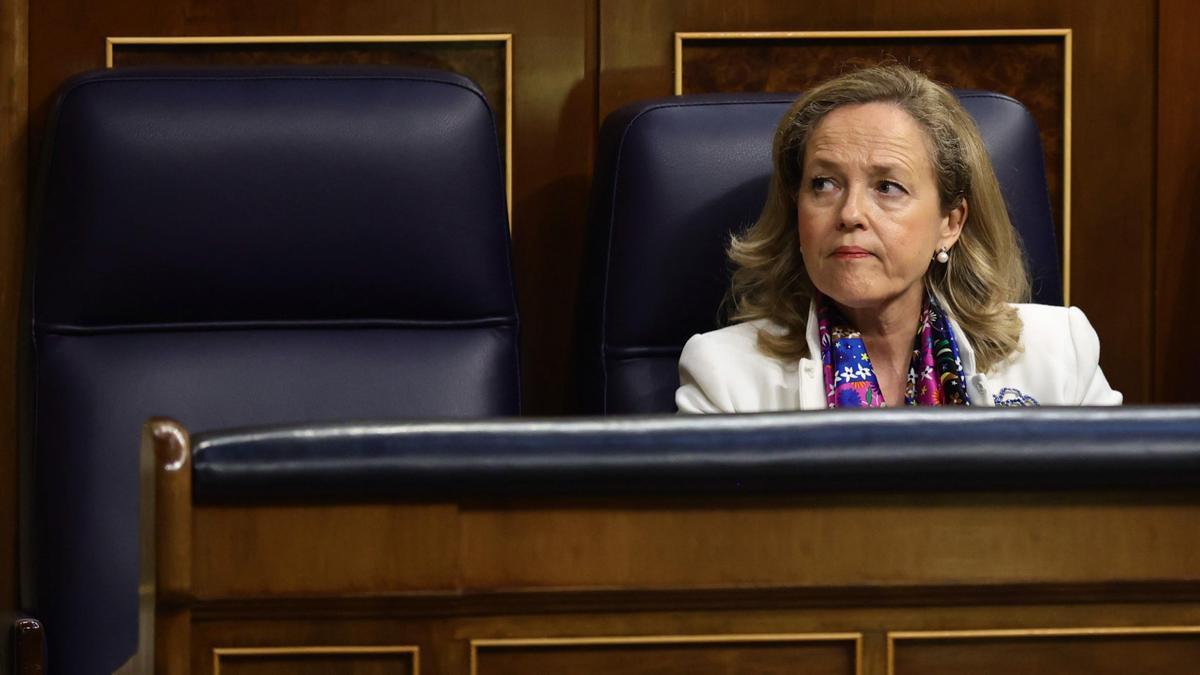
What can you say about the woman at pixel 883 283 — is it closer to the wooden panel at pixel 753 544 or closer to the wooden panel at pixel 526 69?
the wooden panel at pixel 526 69

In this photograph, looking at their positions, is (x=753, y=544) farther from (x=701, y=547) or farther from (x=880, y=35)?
(x=880, y=35)

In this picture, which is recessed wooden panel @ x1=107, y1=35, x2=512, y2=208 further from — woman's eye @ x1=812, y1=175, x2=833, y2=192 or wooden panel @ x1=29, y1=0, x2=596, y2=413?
woman's eye @ x1=812, y1=175, x2=833, y2=192

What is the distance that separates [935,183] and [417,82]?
62 centimetres

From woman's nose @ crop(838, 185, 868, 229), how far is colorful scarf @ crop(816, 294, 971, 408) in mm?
126

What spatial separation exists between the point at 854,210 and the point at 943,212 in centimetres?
15

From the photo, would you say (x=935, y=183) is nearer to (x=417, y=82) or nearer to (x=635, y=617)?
(x=417, y=82)

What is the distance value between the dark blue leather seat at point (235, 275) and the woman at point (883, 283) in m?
0.31

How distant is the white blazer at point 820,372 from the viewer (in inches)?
62.0

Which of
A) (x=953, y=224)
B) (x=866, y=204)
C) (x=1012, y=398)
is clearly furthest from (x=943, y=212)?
(x=1012, y=398)

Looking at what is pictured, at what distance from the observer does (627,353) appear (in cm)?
166

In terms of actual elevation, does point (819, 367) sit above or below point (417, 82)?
below

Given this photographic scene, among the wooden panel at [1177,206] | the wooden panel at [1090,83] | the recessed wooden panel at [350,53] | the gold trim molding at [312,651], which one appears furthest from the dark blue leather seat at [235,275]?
the wooden panel at [1177,206]

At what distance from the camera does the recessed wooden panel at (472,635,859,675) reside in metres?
0.81

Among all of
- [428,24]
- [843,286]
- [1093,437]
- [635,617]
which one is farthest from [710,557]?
[428,24]
